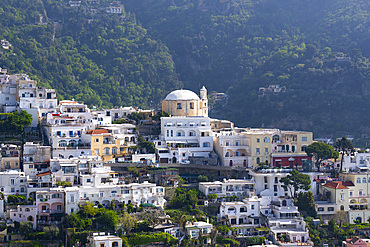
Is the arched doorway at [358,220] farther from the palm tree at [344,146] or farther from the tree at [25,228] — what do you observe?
the tree at [25,228]

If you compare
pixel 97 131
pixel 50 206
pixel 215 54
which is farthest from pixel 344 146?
Answer: pixel 215 54

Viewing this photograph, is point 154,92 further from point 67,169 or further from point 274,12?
point 67,169

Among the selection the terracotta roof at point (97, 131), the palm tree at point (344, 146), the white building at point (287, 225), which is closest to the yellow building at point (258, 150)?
the white building at point (287, 225)

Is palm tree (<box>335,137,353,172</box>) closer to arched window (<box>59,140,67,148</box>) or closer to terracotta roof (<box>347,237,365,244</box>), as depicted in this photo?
terracotta roof (<box>347,237,365,244</box>)

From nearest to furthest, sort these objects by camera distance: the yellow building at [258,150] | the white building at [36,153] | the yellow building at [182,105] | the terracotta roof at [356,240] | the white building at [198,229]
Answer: the white building at [198,229] → the terracotta roof at [356,240] → the white building at [36,153] → the yellow building at [258,150] → the yellow building at [182,105]

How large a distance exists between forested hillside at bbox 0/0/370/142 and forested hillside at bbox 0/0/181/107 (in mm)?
172

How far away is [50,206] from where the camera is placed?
5453 centimetres

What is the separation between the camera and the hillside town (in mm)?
53969

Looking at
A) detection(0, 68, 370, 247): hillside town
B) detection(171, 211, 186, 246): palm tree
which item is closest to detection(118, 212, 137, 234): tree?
detection(0, 68, 370, 247): hillside town

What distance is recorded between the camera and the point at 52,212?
5459 cm

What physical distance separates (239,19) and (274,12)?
27.2ft

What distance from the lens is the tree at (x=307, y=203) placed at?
59.9 m

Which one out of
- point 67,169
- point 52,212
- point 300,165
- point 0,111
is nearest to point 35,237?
point 52,212

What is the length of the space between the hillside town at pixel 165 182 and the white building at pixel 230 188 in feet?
0.29
